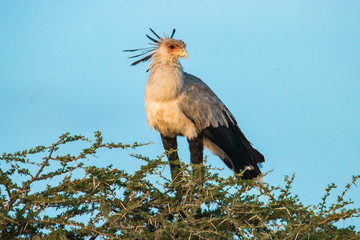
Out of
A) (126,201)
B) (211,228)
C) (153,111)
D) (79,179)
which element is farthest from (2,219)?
(153,111)

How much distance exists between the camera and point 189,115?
19.3 ft

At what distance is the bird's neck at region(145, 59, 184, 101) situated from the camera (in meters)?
5.82

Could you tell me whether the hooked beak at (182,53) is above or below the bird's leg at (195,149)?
above

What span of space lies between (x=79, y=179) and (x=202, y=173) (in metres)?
0.94

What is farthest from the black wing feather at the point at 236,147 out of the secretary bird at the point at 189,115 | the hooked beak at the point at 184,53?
the hooked beak at the point at 184,53

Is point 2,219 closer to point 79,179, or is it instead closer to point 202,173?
point 79,179

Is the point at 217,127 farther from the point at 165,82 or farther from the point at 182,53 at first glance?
the point at 182,53

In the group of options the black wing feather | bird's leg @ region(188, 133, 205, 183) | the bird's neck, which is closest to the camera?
the bird's neck

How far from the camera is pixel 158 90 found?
5.83 meters

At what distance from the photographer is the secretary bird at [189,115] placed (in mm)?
5844

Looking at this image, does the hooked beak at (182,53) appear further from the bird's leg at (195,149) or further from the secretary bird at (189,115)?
the bird's leg at (195,149)

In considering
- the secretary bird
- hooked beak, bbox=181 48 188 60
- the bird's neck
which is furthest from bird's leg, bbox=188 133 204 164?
hooked beak, bbox=181 48 188 60

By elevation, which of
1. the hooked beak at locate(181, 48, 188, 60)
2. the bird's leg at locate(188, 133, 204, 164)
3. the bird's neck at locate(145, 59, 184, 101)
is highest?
the hooked beak at locate(181, 48, 188, 60)

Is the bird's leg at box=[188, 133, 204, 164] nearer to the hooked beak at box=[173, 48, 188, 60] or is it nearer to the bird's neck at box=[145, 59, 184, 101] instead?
the bird's neck at box=[145, 59, 184, 101]
